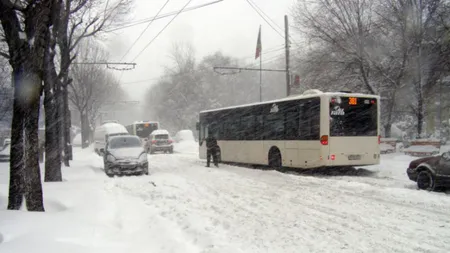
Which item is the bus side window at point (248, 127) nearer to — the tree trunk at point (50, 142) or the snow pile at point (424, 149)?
the snow pile at point (424, 149)

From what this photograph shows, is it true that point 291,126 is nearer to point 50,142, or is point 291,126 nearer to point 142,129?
point 50,142

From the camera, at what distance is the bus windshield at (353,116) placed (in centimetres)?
1448

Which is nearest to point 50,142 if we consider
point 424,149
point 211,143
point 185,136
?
point 211,143

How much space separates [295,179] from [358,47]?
1467 cm

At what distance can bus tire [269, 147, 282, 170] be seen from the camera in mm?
17047

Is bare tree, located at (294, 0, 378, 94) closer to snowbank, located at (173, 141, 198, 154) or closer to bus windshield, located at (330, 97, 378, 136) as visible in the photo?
bus windshield, located at (330, 97, 378, 136)

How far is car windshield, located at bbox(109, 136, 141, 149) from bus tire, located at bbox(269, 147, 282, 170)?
5.67 m

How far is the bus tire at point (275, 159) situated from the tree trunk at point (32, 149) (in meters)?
10.8

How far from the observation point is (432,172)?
423 inches

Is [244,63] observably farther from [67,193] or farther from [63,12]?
[67,193]

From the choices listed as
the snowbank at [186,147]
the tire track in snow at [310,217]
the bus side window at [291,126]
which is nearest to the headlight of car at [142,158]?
the tire track in snow at [310,217]

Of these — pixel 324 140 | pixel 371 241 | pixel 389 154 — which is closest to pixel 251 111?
pixel 324 140

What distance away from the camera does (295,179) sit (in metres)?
13.9

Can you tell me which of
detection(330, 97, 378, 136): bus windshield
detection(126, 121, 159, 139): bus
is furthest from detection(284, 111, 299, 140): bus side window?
detection(126, 121, 159, 139): bus
